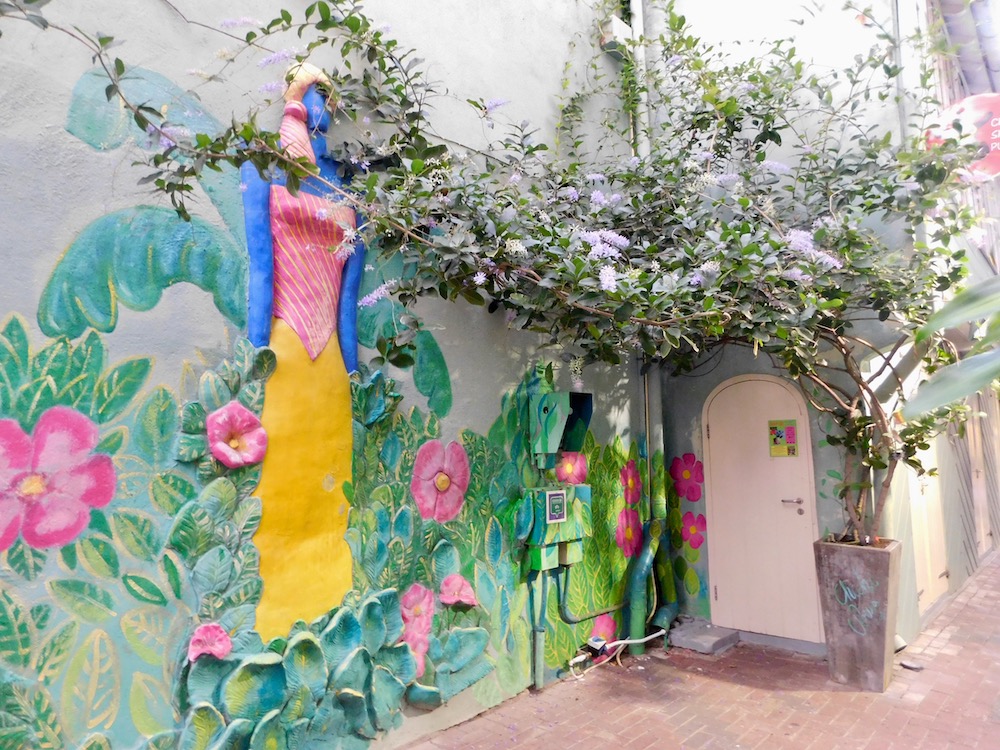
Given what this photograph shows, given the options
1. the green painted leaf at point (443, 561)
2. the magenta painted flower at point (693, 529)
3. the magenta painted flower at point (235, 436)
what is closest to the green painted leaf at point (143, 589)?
the magenta painted flower at point (235, 436)

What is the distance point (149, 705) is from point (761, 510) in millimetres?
4476

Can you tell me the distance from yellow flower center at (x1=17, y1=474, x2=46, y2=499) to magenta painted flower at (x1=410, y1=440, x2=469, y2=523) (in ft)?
5.60

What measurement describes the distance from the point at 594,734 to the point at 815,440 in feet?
9.40

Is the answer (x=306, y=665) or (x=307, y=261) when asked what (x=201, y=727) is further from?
(x=307, y=261)

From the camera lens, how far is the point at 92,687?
247cm

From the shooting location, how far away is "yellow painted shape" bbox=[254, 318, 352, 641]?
300 cm

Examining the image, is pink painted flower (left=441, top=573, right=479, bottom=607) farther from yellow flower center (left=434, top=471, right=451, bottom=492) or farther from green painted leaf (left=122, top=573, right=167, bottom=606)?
green painted leaf (left=122, top=573, right=167, bottom=606)

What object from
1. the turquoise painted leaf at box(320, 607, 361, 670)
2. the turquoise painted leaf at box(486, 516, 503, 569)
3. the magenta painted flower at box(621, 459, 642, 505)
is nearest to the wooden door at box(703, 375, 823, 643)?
the magenta painted flower at box(621, 459, 642, 505)

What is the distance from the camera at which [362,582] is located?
3.38 metres

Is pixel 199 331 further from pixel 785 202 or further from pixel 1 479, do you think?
pixel 785 202

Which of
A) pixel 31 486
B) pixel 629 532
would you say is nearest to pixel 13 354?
pixel 31 486

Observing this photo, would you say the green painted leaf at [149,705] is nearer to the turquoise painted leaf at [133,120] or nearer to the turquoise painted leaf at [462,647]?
the turquoise painted leaf at [462,647]

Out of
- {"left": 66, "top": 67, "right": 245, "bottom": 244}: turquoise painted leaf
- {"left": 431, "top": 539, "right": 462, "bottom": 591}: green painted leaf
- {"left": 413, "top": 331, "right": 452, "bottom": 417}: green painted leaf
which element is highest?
{"left": 66, "top": 67, "right": 245, "bottom": 244}: turquoise painted leaf

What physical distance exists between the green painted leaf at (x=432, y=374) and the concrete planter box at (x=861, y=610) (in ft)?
9.26
